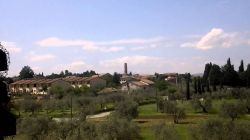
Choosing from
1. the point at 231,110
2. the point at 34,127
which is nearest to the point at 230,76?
the point at 231,110

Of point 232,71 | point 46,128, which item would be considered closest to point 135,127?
point 46,128

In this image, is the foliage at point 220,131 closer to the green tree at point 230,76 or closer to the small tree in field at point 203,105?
the small tree in field at point 203,105

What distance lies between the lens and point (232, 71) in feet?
371

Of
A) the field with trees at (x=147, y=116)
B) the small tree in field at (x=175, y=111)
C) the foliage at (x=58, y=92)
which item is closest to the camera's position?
the field with trees at (x=147, y=116)

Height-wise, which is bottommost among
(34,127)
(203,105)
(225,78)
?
(203,105)

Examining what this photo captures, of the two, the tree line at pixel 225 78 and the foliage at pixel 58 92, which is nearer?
the foliage at pixel 58 92

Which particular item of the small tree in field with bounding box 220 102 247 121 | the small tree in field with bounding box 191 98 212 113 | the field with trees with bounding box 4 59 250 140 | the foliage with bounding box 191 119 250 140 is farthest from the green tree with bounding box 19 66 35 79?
the foliage with bounding box 191 119 250 140

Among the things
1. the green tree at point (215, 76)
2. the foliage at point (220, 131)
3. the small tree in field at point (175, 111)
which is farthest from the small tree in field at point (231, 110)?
the green tree at point (215, 76)

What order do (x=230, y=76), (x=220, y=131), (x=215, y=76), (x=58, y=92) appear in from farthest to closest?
(x=215, y=76) < (x=230, y=76) < (x=58, y=92) < (x=220, y=131)

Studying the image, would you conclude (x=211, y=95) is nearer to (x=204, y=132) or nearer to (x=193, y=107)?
(x=193, y=107)

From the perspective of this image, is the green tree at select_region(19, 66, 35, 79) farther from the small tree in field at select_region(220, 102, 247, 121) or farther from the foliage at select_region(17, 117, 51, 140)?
the foliage at select_region(17, 117, 51, 140)

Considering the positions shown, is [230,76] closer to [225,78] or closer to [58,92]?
Answer: [225,78]

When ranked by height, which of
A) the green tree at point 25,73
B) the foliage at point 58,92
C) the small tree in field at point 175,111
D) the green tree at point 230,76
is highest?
the green tree at point 25,73

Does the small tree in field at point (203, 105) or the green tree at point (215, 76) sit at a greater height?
the green tree at point (215, 76)
